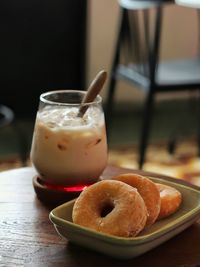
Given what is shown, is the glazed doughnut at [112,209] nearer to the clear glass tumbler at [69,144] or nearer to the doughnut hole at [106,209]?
the doughnut hole at [106,209]

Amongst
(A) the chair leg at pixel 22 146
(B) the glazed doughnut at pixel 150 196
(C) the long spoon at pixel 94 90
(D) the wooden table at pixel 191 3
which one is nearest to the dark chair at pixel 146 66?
(D) the wooden table at pixel 191 3

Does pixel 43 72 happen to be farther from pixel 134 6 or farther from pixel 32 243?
pixel 32 243

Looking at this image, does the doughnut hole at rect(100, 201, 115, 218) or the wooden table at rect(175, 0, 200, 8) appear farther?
the wooden table at rect(175, 0, 200, 8)

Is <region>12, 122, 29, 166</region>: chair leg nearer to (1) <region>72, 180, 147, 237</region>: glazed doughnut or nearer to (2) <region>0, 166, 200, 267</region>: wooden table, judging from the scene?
(2) <region>0, 166, 200, 267</region>: wooden table

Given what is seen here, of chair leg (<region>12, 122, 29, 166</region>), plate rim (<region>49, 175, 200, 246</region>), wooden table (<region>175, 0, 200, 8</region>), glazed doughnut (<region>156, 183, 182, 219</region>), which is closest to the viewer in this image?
plate rim (<region>49, 175, 200, 246</region>)

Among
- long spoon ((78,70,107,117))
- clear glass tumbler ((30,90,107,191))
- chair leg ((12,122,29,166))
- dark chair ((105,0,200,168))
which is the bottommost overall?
chair leg ((12,122,29,166))

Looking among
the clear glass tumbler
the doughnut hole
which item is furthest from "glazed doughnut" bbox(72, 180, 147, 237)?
the clear glass tumbler

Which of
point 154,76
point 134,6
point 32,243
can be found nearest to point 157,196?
point 32,243
